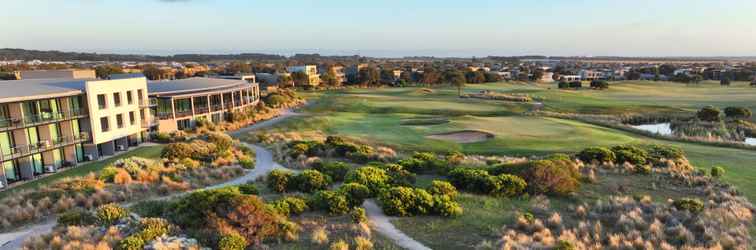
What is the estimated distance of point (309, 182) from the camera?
19812 mm

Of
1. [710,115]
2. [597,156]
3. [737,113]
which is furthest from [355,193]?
[737,113]

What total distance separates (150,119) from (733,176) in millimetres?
45065

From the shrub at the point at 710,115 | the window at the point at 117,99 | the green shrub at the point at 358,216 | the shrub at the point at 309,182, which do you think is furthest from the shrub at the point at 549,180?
the shrub at the point at 710,115

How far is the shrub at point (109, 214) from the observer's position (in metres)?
14.3

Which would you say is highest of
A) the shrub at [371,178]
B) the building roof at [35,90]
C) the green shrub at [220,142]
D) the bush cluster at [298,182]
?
the building roof at [35,90]

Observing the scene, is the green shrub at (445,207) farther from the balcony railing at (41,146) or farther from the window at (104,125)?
the window at (104,125)

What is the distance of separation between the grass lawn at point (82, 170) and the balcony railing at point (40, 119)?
3.65 metres

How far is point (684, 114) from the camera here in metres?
57.4

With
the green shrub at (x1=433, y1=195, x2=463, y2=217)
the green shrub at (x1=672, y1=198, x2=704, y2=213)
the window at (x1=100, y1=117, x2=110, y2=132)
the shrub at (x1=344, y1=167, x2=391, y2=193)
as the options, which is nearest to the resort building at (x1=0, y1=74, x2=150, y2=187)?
the window at (x1=100, y1=117, x2=110, y2=132)

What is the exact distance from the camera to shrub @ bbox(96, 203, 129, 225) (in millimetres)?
14289

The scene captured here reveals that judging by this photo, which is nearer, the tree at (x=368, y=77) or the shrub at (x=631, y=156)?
the shrub at (x=631, y=156)

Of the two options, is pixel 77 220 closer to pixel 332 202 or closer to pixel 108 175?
pixel 332 202

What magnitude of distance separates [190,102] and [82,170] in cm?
1890

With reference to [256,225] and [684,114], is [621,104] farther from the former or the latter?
[256,225]
